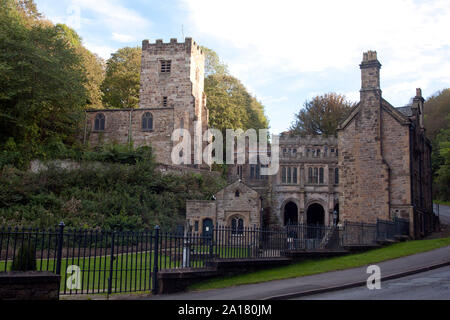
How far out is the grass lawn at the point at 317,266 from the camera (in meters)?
15.0

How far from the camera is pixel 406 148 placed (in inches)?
1175

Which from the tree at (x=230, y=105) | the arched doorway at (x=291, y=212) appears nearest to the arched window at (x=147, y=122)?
the tree at (x=230, y=105)

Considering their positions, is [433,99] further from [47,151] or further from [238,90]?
[47,151]

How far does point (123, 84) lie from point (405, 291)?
54051mm

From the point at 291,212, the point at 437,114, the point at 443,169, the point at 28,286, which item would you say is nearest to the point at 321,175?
the point at 291,212

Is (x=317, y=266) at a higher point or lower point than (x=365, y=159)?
lower

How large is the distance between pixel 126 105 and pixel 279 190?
23.1 m

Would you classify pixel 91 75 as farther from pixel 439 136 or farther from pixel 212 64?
pixel 439 136

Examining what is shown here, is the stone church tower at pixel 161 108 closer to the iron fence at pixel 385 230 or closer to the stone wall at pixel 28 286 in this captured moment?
the iron fence at pixel 385 230

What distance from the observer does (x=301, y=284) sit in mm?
14133

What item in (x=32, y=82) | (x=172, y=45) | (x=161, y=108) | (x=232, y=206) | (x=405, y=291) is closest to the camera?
(x=405, y=291)

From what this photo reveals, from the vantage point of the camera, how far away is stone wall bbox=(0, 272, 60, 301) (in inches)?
434

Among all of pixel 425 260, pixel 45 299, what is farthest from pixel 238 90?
pixel 45 299

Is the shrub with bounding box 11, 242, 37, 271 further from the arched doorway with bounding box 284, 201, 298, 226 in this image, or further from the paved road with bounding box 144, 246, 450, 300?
the arched doorway with bounding box 284, 201, 298, 226
